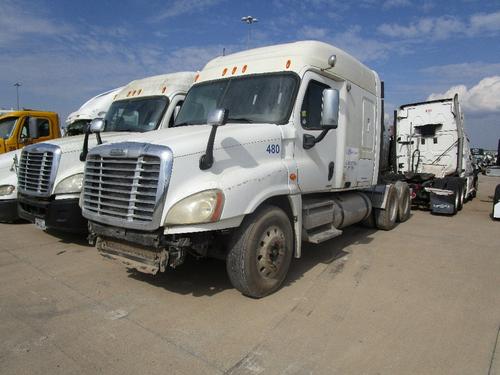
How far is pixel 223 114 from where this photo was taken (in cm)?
380

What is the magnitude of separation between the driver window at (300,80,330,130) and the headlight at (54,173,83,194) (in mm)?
3828

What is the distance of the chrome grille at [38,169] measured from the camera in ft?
20.6

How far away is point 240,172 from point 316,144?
1.66 metres

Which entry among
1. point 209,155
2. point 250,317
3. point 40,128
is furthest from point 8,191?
point 250,317

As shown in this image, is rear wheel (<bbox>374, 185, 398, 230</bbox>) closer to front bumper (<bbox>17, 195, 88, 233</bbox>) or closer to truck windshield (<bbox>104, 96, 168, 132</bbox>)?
truck windshield (<bbox>104, 96, 168, 132</bbox>)

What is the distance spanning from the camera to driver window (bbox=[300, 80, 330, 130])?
4984 mm

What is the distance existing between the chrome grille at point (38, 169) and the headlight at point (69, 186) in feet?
0.47

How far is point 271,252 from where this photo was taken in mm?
4492

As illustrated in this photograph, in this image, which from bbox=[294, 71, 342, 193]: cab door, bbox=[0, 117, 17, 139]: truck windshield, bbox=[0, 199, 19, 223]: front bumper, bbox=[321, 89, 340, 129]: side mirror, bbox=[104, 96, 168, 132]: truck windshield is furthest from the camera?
bbox=[0, 117, 17, 139]: truck windshield

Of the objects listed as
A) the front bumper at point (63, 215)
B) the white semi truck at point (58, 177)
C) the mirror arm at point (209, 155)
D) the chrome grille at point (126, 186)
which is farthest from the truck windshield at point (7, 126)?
the mirror arm at point (209, 155)

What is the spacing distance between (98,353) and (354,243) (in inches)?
205

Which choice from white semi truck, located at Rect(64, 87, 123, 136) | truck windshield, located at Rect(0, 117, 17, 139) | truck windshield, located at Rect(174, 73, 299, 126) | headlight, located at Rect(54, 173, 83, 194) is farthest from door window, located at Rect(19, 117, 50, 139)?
truck windshield, located at Rect(174, 73, 299, 126)

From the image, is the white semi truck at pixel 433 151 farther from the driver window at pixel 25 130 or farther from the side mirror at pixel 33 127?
the driver window at pixel 25 130

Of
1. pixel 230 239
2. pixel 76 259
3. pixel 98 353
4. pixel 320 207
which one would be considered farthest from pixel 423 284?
pixel 76 259
